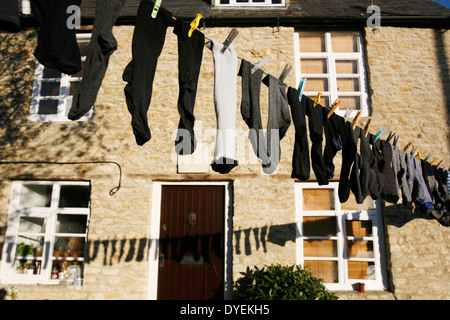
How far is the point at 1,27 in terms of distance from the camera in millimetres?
2625

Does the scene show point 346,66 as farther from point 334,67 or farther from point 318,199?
point 318,199

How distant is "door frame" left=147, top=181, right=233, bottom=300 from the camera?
19.3ft

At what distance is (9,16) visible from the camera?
256cm

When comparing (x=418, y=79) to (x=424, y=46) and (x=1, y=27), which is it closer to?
(x=424, y=46)

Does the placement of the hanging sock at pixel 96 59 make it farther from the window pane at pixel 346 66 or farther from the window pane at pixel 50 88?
the window pane at pixel 346 66

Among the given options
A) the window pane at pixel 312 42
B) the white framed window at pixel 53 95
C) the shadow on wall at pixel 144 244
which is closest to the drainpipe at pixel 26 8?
the white framed window at pixel 53 95

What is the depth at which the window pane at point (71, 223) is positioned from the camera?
6.19 meters

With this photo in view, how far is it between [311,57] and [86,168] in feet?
15.7

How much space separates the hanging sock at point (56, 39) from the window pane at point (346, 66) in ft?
17.4

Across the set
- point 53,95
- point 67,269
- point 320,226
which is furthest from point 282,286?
point 53,95

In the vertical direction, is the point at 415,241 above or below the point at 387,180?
below

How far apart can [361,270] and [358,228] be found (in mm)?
699
